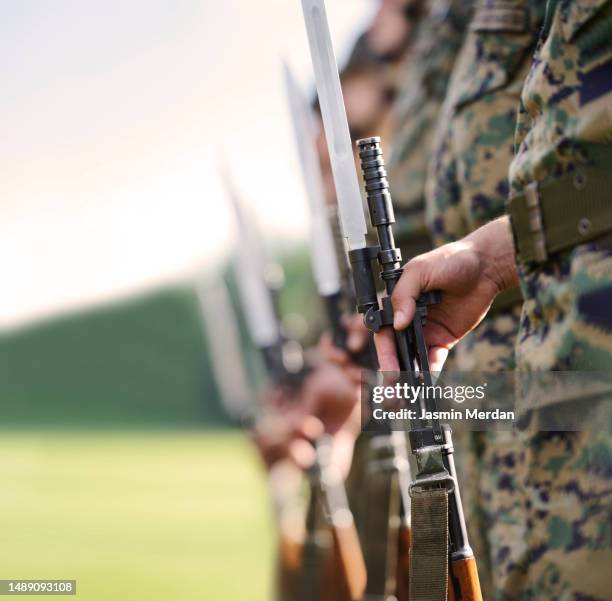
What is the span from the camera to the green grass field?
750 cm

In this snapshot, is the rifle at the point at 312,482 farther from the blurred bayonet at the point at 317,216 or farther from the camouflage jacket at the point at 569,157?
the camouflage jacket at the point at 569,157

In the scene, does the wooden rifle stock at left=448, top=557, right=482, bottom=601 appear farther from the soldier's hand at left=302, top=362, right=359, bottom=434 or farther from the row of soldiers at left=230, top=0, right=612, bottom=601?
the soldier's hand at left=302, top=362, right=359, bottom=434

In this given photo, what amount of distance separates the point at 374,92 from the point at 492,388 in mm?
3234

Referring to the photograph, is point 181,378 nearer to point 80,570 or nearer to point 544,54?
point 80,570

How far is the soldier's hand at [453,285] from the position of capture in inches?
78.5

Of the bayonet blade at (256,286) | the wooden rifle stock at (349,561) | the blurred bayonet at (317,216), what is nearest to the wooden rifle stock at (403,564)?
the wooden rifle stock at (349,561)

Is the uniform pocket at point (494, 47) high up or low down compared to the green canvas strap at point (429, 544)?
up

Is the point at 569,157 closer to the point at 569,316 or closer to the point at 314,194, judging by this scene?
the point at 569,316

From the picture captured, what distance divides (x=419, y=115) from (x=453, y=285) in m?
2.24

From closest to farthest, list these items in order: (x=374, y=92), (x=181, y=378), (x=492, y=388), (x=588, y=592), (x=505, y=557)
→ (x=588, y=592) < (x=492, y=388) < (x=505, y=557) < (x=374, y=92) < (x=181, y=378)


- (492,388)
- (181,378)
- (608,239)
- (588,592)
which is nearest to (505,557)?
(492,388)

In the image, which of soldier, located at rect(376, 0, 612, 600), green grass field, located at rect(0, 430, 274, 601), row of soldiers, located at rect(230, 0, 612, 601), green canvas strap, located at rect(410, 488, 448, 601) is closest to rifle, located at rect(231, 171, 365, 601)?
row of soldiers, located at rect(230, 0, 612, 601)

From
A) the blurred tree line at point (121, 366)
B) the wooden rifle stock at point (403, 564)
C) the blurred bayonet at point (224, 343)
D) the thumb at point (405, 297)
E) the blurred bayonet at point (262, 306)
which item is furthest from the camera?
the blurred tree line at point (121, 366)

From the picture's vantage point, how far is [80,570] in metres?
8.09
